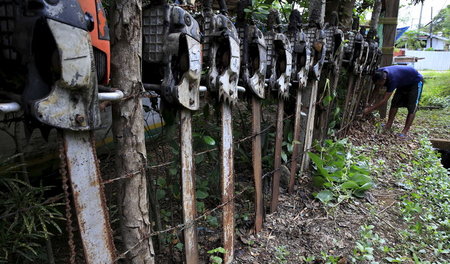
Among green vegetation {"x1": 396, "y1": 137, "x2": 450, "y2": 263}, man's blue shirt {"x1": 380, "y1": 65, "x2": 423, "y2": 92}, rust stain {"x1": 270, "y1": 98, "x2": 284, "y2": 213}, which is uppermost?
man's blue shirt {"x1": 380, "y1": 65, "x2": 423, "y2": 92}

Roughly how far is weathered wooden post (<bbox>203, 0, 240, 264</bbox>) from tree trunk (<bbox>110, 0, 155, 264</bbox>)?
0.55 m

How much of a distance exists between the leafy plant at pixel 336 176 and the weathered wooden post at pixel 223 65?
1.58 meters

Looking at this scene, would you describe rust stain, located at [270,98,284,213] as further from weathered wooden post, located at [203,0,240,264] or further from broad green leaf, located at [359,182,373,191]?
broad green leaf, located at [359,182,373,191]

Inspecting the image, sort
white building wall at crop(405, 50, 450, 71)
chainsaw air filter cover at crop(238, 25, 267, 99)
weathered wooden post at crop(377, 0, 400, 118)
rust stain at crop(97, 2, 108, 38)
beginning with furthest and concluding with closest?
1. white building wall at crop(405, 50, 450, 71)
2. weathered wooden post at crop(377, 0, 400, 118)
3. chainsaw air filter cover at crop(238, 25, 267, 99)
4. rust stain at crop(97, 2, 108, 38)

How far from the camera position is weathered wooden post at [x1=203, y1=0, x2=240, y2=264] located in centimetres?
192

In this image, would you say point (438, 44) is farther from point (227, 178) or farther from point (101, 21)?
point (101, 21)

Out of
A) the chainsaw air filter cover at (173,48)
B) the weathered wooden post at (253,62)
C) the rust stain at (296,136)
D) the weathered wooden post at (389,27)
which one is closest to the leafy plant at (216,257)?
the weathered wooden post at (253,62)

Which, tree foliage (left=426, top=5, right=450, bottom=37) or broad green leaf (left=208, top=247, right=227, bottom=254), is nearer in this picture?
broad green leaf (left=208, top=247, right=227, bottom=254)

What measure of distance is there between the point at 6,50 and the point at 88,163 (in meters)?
0.45

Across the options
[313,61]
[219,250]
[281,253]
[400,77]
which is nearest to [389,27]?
[400,77]

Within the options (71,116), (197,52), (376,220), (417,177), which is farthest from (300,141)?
(71,116)

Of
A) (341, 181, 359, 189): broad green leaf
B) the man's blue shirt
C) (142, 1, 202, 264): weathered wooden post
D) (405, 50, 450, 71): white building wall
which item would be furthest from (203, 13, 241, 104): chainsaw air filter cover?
(405, 50, 450, 71): white building wall

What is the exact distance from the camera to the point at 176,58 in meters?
1.60

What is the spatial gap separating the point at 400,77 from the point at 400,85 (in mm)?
212
